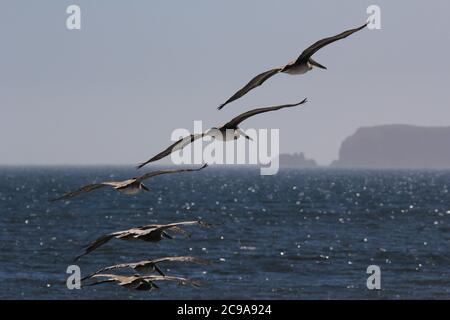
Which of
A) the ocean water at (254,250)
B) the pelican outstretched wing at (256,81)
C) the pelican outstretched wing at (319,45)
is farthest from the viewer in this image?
the ocean water at (254,250)

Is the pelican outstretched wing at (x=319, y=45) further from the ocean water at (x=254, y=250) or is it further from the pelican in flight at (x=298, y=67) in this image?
the ocean water at (x=254, y=250)

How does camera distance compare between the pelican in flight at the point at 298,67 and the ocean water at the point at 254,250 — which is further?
the ocean water at the point at 254,250

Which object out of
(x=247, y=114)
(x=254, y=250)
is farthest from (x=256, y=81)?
(x=254, y=250)

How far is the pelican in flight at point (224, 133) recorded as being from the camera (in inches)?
431

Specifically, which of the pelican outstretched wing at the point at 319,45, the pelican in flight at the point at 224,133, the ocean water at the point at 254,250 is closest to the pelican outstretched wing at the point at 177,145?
the pelican in flight at the point at 224,133

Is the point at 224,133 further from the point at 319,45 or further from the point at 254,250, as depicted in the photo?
the point at 254,250

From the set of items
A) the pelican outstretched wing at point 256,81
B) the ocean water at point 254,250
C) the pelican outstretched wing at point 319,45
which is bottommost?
the ocean water at point 254,250

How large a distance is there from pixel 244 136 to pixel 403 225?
128919 mm

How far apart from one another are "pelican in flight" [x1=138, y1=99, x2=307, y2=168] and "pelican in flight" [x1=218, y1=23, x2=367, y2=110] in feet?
1.20

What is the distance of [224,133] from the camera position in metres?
12.0

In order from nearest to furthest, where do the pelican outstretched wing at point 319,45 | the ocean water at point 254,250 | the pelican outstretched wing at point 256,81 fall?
the pelican outstretched wing at point 319,45
the pelican outstretched wing at point 256,81
the ocean water at point 254,250

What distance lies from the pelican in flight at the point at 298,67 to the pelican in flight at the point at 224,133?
14.4 inches

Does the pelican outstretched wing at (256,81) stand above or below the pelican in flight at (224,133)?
above

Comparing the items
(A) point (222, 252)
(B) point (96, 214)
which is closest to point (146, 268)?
(A) point (222, 252)
